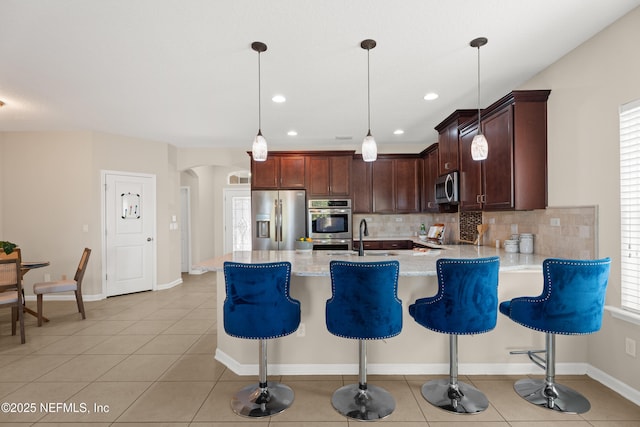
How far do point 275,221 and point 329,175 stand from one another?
1.18 m

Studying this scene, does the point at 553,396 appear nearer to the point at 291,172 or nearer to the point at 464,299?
the point at 464,299

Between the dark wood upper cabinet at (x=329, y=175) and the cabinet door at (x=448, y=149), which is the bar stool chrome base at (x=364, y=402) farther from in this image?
the dark wood upper cabinet at (x=329, y=175)

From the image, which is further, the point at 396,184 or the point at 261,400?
the point at 396,184

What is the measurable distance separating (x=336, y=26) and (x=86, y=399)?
3.19 meters

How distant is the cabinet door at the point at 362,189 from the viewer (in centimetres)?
557

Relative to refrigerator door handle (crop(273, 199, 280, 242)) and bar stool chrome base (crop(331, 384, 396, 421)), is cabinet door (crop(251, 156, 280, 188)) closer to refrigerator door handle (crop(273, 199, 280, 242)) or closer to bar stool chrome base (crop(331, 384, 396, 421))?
refrigerator door handle (crop(273, 199, 280, 242))

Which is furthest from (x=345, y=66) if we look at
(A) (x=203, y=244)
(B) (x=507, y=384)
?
(A) (x=203, y=244)

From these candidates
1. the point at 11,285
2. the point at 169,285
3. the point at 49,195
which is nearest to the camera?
the point at 11,285

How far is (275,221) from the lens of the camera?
508 cm

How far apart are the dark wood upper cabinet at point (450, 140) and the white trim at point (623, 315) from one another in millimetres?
2016

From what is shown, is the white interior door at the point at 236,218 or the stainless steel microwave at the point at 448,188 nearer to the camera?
the stainless steel microwave at the point at 448,188

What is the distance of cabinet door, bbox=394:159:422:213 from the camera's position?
18.3ft

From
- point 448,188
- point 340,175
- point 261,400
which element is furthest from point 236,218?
point 261,400

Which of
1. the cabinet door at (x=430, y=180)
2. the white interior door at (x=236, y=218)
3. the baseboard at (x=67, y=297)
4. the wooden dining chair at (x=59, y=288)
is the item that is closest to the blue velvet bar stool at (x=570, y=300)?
the cabinet door at (x=430, y=180)
